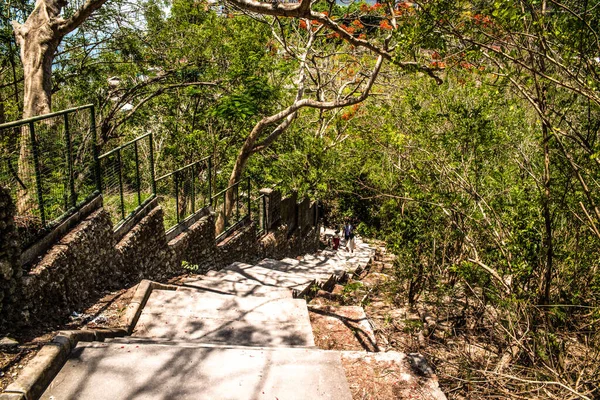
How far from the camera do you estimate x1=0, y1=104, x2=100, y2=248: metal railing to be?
14.3ft

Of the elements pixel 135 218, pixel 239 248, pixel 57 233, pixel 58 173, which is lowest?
pixel 239 248

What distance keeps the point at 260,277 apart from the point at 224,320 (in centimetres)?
326

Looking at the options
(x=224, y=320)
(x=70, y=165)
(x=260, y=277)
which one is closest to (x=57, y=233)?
(x=70, y=165)

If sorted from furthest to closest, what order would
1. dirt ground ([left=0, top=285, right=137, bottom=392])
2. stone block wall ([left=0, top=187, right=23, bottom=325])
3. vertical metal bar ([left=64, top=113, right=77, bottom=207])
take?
vertical metal bar ([left=64, top=113, right=77, bottom=207])
stone block wall ([left=0, top=187, right=23, bottom=325])
dirt ground ([left=0, top=285, right=137, bottom=392])

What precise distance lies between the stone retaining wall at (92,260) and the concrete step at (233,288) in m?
0.62

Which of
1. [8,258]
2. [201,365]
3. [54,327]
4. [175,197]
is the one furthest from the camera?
[175,197]

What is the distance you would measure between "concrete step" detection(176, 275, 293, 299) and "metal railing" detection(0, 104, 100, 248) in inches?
88.5

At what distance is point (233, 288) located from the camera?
708cm

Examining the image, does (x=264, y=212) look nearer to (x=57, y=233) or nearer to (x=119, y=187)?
(x=119, y=187)

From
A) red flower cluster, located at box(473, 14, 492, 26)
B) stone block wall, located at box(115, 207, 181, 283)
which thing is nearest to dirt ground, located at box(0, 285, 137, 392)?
stone block wall, located at box(115, 207, 181, 283)

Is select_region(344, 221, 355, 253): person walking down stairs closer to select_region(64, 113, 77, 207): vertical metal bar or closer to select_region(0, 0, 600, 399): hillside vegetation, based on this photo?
select_region(0, 0, 600, 399): hillside vegetation

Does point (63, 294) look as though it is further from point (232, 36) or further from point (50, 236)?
point (232, 36)

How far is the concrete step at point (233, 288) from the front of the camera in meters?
6.75

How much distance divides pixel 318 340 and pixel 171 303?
197 centimetres
